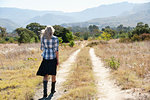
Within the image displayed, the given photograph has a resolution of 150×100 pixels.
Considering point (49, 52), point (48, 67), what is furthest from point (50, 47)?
point (48, 67)

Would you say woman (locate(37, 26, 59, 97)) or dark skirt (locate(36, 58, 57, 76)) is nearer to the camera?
woman (locate(37, 26, 59, 97))

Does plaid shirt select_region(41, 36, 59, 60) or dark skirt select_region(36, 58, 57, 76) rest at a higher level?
plaid shirt select_region(41, 36, 59, 60)

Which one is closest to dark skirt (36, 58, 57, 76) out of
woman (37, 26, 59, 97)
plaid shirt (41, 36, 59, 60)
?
woman (37, 26, 59, 97)

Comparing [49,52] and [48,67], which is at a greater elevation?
[49,52]

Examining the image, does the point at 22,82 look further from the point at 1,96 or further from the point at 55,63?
the point at 55,63

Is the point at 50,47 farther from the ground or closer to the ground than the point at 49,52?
farther from the ground

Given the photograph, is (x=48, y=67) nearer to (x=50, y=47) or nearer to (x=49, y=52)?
(x=49, y=52)

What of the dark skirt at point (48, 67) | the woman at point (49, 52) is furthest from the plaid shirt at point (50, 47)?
the dark skirt at point (48, 67)

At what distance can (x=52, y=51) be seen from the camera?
557 cm

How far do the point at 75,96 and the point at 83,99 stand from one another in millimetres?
351

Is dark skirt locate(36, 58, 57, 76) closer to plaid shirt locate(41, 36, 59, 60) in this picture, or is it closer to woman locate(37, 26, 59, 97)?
woman locate(37, 26, 59, 97)

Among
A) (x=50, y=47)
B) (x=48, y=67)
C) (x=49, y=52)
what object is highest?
(x=50, y=47)

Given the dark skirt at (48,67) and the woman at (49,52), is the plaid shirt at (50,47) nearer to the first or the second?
the woman at (49,52)

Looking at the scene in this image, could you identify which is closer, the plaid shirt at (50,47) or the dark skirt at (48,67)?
the plaid shirt at (50,47)
